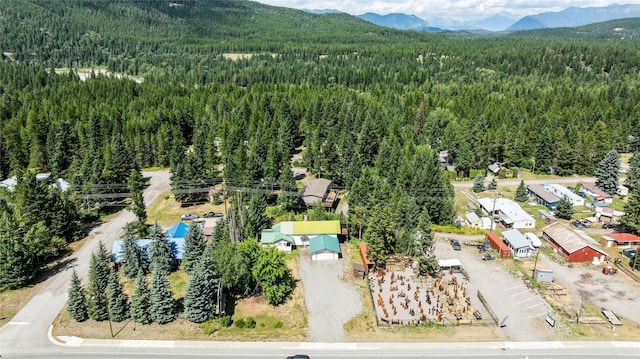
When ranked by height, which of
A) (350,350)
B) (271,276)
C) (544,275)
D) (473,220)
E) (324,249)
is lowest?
(350,350)

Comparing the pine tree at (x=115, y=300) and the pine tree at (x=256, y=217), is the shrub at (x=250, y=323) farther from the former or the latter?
the pine tree at (x=256, y=217)

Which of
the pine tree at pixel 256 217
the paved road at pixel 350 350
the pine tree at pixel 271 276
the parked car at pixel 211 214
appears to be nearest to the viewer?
the paved road at pixel 350 350

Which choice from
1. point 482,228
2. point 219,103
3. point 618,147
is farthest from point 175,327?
point 618,147

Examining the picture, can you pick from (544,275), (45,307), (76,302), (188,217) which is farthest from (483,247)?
(45,307)

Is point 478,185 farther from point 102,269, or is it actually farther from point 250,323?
point 102,269

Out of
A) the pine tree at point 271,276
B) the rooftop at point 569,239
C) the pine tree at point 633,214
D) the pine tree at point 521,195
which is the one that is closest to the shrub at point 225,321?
the pine tree at point 271,276
